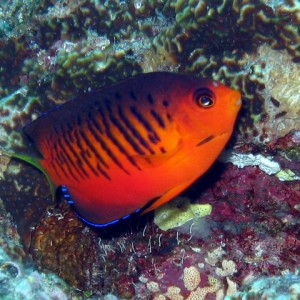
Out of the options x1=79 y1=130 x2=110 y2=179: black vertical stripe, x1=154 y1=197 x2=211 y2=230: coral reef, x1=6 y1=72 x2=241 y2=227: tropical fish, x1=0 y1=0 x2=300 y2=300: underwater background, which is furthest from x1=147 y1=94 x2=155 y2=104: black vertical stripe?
x1=154 y1=197 x2=211 y2=230: coral reef

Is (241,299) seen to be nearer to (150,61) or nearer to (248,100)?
(248,100)

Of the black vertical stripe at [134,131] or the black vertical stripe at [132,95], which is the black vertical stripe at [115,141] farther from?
the black vertical stripe at [132,95]

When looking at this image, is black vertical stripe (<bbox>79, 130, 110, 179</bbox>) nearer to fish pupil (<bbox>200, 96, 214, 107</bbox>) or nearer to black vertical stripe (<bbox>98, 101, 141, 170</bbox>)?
black vertical stripe (<bbox>98, 101, 141, 170</bbox>)

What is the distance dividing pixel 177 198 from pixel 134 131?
70.4 inches

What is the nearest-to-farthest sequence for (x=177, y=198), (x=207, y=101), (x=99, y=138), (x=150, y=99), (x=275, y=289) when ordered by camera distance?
(x=207, y=101) < (x=150, y=99) < (x=99, y=138) < (x=275, y=289) < (x=177, y=198)

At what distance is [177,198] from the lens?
4062 mm

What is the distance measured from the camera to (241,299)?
327 centimetres

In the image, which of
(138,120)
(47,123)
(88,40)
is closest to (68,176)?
(47,123)

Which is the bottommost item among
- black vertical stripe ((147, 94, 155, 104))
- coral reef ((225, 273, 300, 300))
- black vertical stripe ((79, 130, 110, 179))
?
coral reef ((225, 273, 300, 300))

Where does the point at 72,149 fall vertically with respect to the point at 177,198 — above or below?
above

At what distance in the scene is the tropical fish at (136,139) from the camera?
2.29 meters

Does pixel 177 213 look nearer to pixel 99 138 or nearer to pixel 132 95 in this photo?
pixel 99 138

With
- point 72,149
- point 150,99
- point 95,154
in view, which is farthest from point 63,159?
point 150,99

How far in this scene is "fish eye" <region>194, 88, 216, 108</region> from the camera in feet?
7.40
